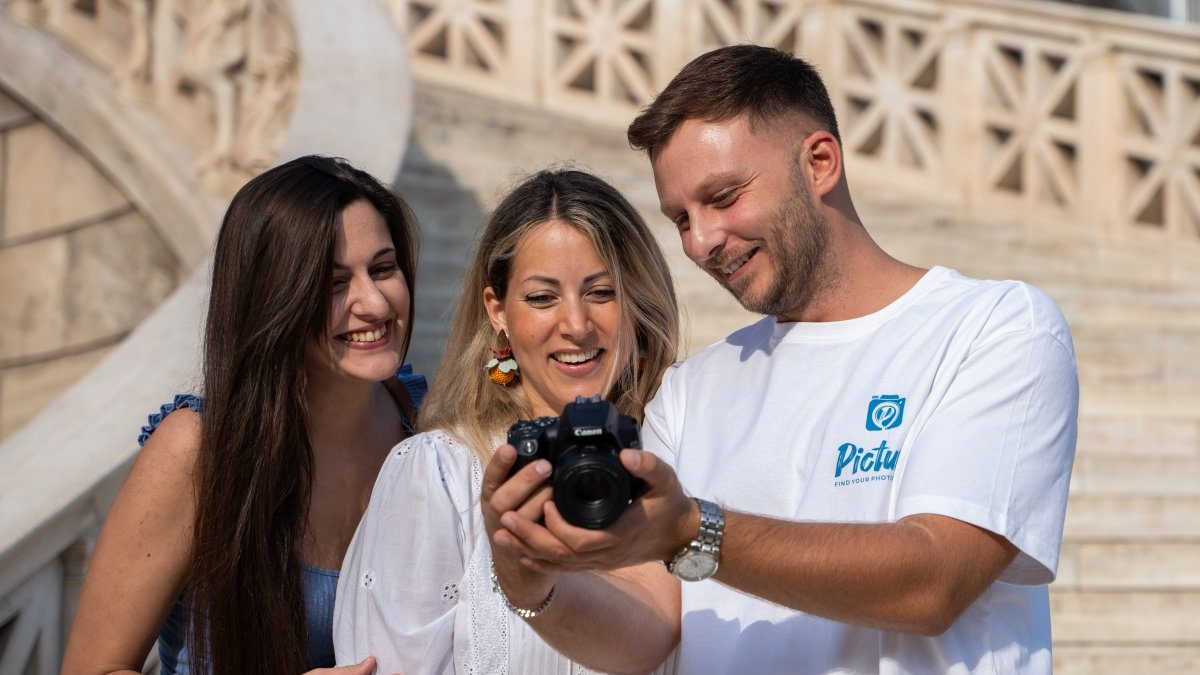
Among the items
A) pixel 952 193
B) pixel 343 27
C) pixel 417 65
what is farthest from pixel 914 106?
pixel 343 27

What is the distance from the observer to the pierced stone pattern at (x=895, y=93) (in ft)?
29.6

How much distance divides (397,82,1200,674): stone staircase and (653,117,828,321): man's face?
1001mm

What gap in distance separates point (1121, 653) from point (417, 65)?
20.1 feet

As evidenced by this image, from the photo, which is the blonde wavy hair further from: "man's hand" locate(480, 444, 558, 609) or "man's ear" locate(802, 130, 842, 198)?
"man's hand" locate(480, 444, 558, 609)

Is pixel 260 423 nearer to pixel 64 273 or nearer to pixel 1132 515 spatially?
pixel 1132 515

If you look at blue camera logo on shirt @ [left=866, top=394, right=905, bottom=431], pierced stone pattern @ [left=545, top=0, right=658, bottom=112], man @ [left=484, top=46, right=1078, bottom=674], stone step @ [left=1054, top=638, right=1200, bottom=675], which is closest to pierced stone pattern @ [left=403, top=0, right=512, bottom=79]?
pierced stone pattern @ [left=545, top=0, right=658, bottom=112]

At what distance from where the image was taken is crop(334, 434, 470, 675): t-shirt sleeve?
2.49 meters

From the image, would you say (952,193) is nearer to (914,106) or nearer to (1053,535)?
(914,106)

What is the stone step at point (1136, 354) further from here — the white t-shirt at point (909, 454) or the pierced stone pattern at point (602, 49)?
the white t-shirt at point (909, 454)

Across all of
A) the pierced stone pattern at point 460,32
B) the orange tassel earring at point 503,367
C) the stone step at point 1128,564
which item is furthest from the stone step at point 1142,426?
the pierced stone pattern at point 460,32

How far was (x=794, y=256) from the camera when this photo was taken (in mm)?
2500

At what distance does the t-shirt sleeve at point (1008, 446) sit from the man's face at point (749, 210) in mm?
400

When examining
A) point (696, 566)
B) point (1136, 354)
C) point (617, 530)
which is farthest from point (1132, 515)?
point (617, 530)

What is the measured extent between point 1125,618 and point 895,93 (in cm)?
514
